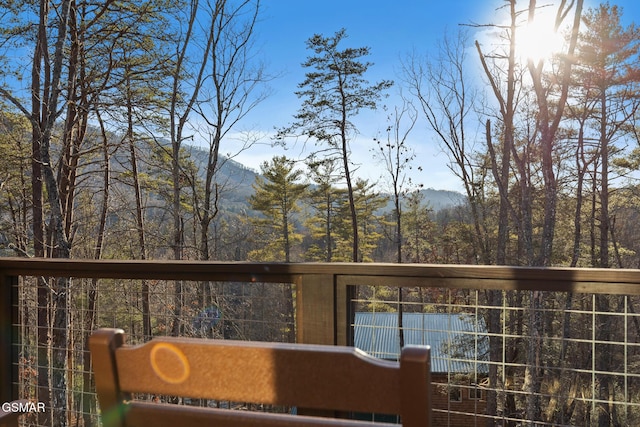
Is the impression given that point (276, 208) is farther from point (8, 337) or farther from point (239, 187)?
point (8, 337)

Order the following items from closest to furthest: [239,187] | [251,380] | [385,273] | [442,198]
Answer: [251,380], [385,273], [239,187], [442,198]

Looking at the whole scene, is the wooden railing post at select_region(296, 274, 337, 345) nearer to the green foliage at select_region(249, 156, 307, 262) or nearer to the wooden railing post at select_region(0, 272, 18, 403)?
the wooden railing post at select_region(0, 272, 18, 403)

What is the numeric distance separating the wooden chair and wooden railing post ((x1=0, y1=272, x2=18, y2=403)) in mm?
1721

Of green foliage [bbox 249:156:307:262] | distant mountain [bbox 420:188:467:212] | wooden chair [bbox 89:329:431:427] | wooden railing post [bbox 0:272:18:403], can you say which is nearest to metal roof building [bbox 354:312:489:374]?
wooden chair [bbox 89:329:431:427]

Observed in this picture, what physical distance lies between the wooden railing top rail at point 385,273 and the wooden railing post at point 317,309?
0.03 meters

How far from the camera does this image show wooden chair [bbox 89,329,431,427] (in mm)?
582

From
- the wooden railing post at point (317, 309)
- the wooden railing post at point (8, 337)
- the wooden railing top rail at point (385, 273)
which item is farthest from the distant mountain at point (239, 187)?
the wooden railing post at point (317, 309)

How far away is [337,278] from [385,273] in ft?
0.54

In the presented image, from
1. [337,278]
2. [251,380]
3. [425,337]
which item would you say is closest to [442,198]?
[425,337]

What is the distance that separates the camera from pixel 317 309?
172cm

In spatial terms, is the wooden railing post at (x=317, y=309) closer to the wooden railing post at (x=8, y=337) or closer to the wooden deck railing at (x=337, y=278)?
the wooden deck railing at (x=337, y=278)

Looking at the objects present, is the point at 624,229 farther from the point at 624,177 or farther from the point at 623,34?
the point at 623,34

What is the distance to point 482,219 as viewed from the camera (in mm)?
12867

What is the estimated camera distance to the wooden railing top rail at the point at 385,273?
A: 5.02ft
